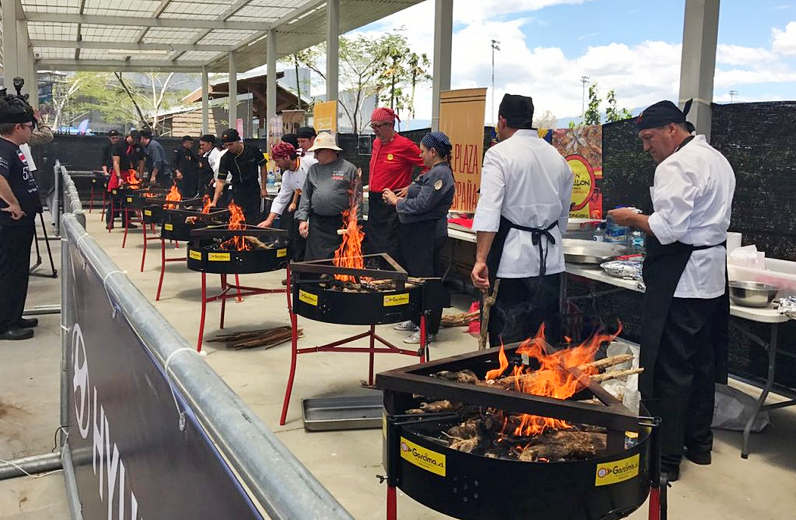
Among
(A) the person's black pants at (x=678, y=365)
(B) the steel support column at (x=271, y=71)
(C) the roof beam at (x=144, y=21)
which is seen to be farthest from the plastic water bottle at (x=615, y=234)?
(C) the roof beam at (x=144, y=21)

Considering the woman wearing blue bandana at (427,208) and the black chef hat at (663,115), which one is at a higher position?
the black chef hat at (663,115)

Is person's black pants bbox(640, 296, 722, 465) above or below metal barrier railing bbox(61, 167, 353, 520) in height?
below

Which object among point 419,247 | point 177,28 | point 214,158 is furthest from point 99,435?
point 177,28

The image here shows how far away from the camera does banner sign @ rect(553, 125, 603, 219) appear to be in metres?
6.52

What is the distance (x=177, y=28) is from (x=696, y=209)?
15.4 meters

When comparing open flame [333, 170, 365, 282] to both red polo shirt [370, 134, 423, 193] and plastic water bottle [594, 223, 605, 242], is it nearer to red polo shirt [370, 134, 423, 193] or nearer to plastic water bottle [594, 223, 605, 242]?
red polo shirt [370, 134, 423, 193]

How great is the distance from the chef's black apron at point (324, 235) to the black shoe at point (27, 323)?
285cm

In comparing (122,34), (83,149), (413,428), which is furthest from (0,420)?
(83,149)

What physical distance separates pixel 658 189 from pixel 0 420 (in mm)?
4460

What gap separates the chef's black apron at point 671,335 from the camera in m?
3.89

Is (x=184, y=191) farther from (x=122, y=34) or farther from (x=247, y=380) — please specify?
(x=247, y=380)

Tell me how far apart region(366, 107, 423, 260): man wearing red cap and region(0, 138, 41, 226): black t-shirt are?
328 centimetres

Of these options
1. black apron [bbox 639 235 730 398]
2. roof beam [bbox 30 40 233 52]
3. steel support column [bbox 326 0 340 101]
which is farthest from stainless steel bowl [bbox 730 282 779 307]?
roof beam [bbox 30 40 233 52]

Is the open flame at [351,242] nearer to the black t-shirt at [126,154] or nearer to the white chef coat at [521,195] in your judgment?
the white chef coat at [521,195]
